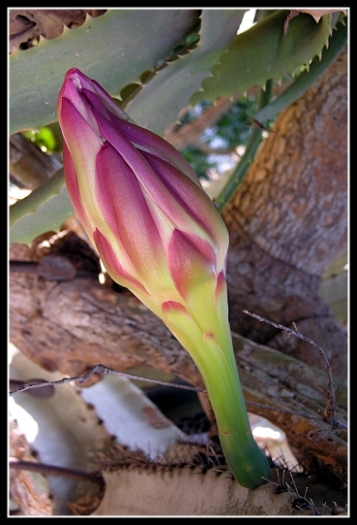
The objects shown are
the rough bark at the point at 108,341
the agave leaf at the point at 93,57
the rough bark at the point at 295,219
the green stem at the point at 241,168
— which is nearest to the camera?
the agave leaf at the point at 93,57

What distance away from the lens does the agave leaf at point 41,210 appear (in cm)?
63

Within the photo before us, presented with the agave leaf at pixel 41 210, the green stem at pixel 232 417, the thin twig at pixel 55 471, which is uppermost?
the agave leaf at pixel 41 210

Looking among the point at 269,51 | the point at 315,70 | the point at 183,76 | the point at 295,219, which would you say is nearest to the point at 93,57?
the point at 183,76

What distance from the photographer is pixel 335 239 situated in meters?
1.07

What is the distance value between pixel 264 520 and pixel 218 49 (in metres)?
0.46

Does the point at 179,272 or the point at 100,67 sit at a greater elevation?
the point at 100,67

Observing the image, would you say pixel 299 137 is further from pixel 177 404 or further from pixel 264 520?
pixel 264 520

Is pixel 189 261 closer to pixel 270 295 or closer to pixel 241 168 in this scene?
pixel 241 168

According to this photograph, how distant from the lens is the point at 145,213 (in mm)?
353

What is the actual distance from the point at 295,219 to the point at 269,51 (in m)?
0.42

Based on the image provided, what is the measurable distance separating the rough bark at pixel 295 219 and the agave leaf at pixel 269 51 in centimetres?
36

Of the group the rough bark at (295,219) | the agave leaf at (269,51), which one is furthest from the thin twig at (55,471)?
the agave leaf at (269,51)

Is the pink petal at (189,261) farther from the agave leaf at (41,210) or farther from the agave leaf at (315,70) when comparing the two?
the agave leaf at (315,70)
